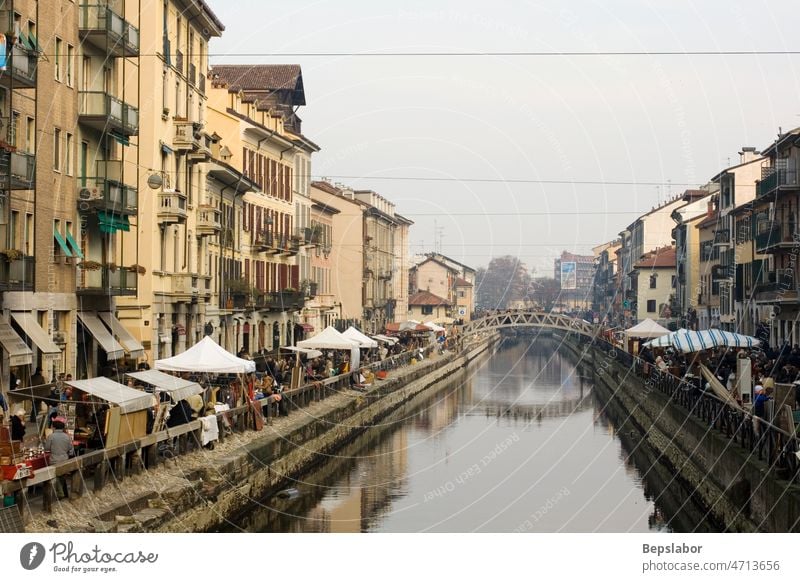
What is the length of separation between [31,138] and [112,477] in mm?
14016

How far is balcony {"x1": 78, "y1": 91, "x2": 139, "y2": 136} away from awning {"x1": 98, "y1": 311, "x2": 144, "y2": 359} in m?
5.66

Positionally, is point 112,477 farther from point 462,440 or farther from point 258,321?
point 258,321

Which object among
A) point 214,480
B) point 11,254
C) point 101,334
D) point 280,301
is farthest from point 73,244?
point 280,301

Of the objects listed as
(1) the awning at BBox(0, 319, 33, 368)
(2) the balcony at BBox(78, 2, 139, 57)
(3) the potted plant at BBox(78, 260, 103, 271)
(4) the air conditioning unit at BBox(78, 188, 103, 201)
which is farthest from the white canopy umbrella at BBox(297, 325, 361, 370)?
(1) the awning at BBox(0, 319, 33, 368)

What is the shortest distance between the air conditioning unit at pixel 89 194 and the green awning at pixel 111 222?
1080 millimetres

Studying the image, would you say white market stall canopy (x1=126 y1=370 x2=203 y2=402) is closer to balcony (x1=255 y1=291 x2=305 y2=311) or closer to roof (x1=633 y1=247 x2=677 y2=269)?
balcony (x1=255 y1=291 x2=305 y2=311)

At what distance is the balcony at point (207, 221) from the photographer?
51.5 m

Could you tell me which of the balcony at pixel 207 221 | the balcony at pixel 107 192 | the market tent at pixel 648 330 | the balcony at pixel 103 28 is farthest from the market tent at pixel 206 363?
the market tent at pixel 648 330

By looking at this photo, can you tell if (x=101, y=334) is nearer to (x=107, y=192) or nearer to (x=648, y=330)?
(x=107, y=192)

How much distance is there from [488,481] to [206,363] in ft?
32.8

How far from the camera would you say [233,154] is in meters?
59.4

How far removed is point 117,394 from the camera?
24.5 meters

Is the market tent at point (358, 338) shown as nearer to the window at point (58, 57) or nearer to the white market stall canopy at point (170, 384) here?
the window at point (58, 57)

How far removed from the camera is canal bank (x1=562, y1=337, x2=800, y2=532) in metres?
22.2
